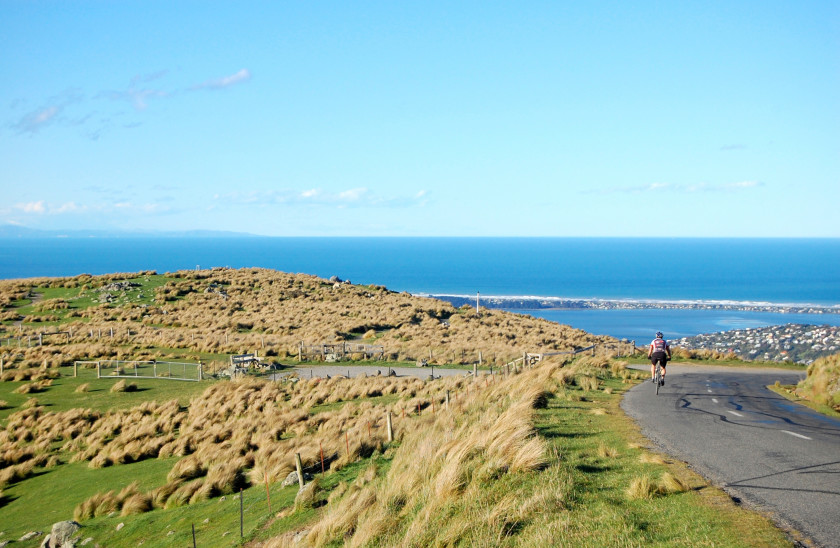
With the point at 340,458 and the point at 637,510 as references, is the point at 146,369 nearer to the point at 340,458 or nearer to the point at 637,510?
the point at 340,458

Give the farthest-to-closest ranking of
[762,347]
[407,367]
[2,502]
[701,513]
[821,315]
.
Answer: [821,315], [762,347], [407,367], [2,502], [701,513]

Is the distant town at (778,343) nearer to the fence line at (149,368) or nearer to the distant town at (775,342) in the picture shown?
the distant town at (775,342)

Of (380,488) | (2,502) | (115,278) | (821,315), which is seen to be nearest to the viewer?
(380,488)

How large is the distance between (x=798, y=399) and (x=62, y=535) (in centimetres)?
2161

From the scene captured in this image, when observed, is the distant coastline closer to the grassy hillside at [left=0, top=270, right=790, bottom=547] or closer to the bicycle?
the grassy hillside at [left=0, top=270, right=790, bottom=547]

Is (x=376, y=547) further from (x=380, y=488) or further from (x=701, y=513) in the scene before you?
(x=701, y=513)

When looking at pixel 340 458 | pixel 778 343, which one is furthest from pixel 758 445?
pixel 778 343

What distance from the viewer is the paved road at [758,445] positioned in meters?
8.03

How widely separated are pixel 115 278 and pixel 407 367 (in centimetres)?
4588

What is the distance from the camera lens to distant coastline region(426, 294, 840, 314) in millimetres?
108812

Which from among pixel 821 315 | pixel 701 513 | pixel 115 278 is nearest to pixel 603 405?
pixel 701 513

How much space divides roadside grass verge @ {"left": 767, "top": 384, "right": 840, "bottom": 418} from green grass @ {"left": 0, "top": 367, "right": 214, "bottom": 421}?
77.0 ft

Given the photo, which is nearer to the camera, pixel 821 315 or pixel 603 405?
pixel 603 405

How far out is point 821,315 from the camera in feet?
323
